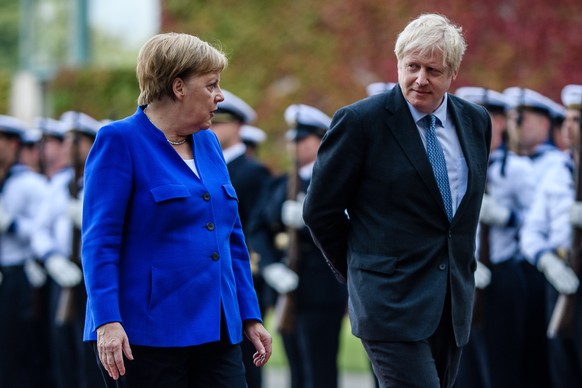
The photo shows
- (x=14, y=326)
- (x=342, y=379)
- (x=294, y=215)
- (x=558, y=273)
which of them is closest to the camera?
(x=558, y=273)

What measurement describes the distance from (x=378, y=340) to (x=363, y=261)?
0.29 metres

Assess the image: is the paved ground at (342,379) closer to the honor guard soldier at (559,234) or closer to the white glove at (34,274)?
the white glove at (34,274)

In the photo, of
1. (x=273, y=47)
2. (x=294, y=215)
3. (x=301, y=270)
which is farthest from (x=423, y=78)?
(x=273, y=47)

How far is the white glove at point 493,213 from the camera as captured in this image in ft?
25.1

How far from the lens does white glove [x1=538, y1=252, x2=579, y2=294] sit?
709cm

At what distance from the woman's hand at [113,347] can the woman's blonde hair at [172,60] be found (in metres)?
0.82

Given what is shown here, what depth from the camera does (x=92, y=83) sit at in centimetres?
1755

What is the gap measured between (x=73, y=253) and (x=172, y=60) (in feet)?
16.8

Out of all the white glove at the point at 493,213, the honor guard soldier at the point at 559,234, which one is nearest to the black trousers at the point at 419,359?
the honor guard soldier at the point at 559,234

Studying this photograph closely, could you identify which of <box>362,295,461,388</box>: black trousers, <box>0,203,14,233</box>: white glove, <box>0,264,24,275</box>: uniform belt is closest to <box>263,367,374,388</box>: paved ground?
<box>0,264,24,275</box>: uniform belt

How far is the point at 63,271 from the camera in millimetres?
9008

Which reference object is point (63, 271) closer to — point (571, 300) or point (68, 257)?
point (68, 257)

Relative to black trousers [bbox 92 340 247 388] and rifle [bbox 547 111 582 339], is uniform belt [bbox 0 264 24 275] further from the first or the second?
black trousers [bbox 92 340 247 388]

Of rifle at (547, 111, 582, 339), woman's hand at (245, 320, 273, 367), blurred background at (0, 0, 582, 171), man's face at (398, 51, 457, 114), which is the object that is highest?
blurred background at (0, 0, 582, 171)
